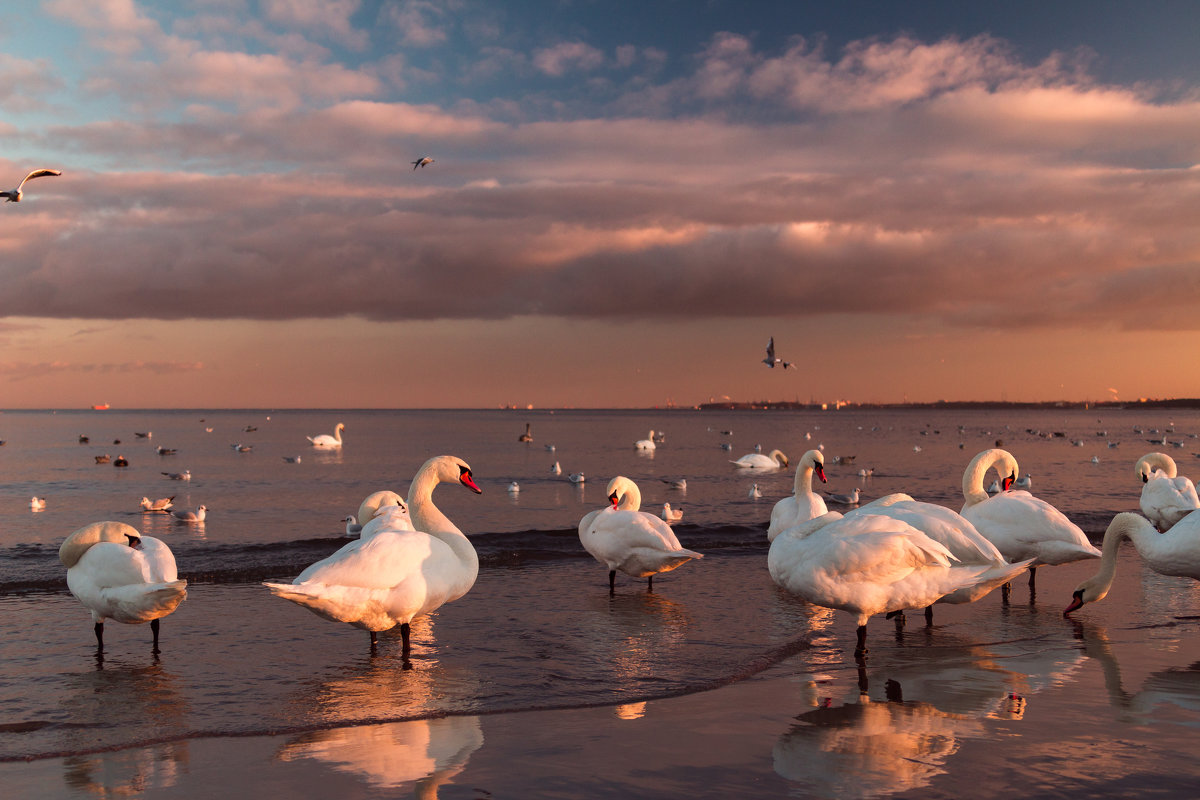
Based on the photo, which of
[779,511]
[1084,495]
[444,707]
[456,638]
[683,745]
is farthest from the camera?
[1084,495]

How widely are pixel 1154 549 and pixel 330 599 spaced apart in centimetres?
849

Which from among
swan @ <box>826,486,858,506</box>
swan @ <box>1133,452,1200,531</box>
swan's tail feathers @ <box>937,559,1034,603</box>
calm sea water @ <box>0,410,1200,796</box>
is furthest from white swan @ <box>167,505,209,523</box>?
swan @ <box>1133,452,1200,531</box>

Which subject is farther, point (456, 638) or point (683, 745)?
point (456, 638)

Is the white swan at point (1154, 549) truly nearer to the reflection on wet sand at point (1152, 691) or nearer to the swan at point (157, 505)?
the reflection on wet sand at point (1152, 691)

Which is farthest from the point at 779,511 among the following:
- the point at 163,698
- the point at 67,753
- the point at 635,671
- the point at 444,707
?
the point at 67,753

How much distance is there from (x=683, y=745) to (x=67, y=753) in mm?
4317

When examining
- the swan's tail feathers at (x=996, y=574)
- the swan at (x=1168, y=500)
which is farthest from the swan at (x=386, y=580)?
the swan at (x=1168, y=500)

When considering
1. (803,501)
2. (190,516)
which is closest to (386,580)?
(803,501)

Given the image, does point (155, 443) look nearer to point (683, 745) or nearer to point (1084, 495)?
point (1084, 495)

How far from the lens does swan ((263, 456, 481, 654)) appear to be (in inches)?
321

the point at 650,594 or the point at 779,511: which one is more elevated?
the point at 779,511

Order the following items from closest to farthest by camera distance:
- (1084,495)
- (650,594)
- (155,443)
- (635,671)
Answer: (635,671)
(650,594)
(1084,495)
(155,443)

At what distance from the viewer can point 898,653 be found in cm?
893

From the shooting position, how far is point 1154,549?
9812 mm
